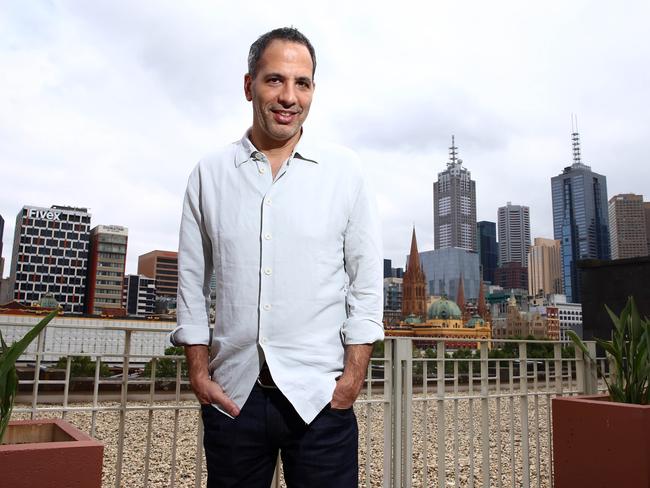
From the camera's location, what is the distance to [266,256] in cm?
114

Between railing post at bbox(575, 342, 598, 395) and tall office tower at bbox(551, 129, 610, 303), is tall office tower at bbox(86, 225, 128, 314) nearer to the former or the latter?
railing post at bbox(575, 342, 598, 395)

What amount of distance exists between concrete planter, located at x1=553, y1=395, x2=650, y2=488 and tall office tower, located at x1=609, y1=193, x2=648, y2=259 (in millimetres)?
106566

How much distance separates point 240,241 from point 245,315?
15 centimetres

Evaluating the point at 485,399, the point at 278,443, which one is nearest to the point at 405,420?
the point at 485,399

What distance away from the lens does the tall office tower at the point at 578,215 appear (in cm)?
11438

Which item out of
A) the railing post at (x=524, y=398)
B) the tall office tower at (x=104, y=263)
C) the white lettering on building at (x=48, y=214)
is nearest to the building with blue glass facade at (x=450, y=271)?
the tall office tower at (x=104, y=263)

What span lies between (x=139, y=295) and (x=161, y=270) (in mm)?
6888

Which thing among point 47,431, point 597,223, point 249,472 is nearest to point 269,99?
point 249,472

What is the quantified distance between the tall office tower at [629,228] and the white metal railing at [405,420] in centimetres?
10394

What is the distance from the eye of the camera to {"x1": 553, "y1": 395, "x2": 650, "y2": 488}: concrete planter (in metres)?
2.33

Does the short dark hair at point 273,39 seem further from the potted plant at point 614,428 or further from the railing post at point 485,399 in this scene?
the potted plant at point 614,428

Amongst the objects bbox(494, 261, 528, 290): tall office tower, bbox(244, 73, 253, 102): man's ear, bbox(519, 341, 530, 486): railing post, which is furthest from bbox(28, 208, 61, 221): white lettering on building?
bbox(494, 261, 528, 290): tall office tower

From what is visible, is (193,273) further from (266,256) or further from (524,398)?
(524,398)

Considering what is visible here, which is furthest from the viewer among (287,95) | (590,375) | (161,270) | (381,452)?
(161,270)
